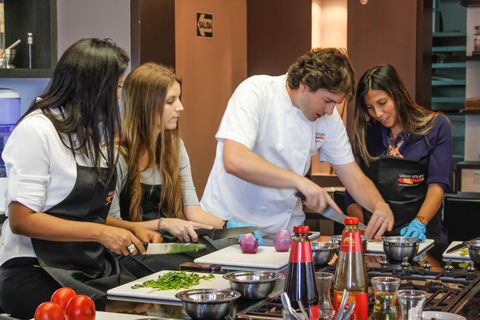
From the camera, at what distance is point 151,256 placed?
2.45 metres

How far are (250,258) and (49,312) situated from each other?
952 mm

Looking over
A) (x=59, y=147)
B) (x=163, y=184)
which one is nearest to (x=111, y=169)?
(x=59, y=147)

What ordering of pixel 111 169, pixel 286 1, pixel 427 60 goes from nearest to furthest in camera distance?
pixel 111 169 → pixel 427 60 → pixel 286 1

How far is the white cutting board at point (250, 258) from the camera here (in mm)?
1952

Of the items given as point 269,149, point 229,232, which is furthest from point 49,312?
point 269,149

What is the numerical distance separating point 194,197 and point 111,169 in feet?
3.04

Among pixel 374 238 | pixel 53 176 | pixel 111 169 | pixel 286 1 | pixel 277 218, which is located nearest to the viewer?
pixel 53 176

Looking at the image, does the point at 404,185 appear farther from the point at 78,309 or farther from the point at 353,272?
the point at 78,309

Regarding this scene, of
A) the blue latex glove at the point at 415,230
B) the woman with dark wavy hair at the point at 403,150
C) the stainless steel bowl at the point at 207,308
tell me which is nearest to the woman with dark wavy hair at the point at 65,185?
the stainless steel bowl at the point at 207,308

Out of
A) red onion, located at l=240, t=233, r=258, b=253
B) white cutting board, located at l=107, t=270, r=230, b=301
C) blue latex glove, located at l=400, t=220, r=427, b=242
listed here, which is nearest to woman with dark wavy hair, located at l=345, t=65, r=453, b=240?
blue latex glove, located at l=400, t=220, r=427, b=242

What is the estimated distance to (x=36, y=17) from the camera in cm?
297

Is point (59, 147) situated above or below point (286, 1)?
below

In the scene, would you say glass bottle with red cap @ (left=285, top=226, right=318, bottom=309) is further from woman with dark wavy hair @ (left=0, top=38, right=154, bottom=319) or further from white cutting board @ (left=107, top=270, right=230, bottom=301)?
woman with dark wavy hair @ (left=0, top=38, right=154, bottom=319)

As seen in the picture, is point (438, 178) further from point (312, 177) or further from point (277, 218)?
point (312, 177)
